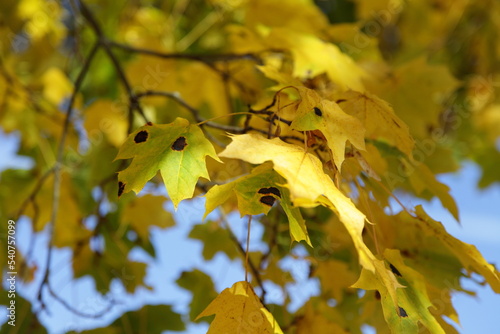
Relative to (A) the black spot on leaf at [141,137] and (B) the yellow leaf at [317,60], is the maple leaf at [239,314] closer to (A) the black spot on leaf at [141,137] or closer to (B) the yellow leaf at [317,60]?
(A) the black spot on leaf at [141,137]

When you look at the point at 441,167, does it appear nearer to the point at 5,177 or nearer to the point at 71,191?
the point at 71,191

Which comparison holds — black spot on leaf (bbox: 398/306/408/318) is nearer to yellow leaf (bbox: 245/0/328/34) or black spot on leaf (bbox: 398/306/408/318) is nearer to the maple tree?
the maple tree

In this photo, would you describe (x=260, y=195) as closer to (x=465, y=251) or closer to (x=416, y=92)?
(x=465, y=251)

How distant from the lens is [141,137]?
2.54 feet

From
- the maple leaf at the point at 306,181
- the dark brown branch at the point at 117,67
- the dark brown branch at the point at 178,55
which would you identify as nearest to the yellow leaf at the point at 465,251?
the maple leaf at the point at 306,181

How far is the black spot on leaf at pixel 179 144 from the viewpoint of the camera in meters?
0.78

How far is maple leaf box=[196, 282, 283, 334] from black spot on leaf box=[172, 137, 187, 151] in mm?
211

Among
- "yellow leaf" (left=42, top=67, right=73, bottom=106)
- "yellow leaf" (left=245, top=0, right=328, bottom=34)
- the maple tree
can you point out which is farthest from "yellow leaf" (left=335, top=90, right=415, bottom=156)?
"yellow leaf" (left=42, top=67, right=73, bottom=106)

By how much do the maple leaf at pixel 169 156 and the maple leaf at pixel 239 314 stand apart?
152mm

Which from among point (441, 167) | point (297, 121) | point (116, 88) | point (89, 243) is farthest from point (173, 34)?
point (297, 121)

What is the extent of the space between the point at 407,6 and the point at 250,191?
6.87 ft

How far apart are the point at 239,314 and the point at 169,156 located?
9.5 inches

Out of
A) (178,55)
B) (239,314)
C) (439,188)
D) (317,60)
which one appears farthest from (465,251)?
(178,55)

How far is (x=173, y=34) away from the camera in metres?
2.32
